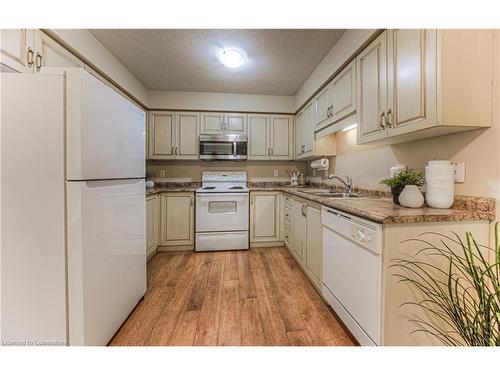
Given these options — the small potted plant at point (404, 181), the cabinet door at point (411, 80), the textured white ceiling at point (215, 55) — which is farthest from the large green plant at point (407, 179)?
the textured white ceiling at point (215, 55)

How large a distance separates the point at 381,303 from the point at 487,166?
0.90 meters

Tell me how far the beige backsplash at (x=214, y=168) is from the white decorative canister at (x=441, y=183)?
2628 mm

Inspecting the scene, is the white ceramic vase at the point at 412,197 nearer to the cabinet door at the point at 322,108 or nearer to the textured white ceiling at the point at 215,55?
the cabinet door at the point at 322,108

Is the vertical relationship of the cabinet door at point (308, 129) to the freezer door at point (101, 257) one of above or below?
above

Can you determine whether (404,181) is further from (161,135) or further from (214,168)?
(161,135)

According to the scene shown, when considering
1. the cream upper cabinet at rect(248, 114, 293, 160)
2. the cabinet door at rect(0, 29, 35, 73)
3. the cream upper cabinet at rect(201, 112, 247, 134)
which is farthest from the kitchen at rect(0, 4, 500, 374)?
the cream upper cabinet at rect(248, 114, 293, 160)

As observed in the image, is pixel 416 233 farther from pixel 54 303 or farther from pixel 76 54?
pixel 76 54

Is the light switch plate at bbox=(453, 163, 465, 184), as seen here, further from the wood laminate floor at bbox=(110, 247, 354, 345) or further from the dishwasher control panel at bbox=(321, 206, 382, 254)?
the wood laminate floor at bbox=(110, 247, 354, 345)

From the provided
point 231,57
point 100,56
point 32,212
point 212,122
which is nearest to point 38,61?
point 100,56

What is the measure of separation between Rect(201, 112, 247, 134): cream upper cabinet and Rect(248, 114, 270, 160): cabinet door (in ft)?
0.38

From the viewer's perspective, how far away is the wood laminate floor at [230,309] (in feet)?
4.70

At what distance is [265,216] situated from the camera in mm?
3324

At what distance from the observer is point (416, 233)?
1106mm
